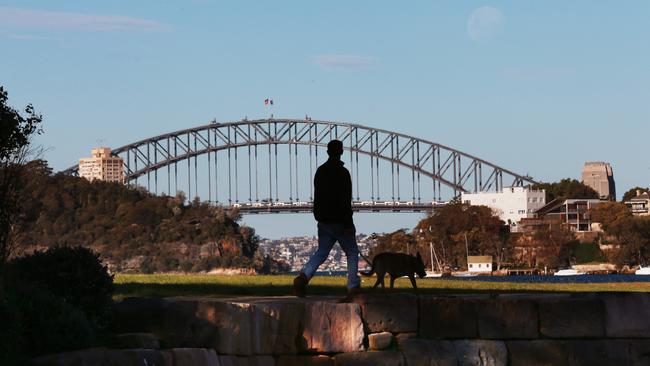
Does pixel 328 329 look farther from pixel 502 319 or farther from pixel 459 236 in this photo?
pixel 459 236

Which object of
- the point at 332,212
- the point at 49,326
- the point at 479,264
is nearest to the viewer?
the point at 49,326

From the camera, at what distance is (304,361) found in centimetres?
1533

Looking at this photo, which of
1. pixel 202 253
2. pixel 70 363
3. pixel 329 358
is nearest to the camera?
pixel 70 363

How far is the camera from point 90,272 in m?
13.9

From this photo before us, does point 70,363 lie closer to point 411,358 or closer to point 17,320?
point 17,320

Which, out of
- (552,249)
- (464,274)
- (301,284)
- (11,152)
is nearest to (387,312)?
(301,284)

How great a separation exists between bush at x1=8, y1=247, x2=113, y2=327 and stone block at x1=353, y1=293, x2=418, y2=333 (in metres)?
3.19

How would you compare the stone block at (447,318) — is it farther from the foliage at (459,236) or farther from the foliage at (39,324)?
the foliage at (459,236)

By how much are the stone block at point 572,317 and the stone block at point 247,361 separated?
11.6ft

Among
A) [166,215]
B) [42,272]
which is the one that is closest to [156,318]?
[42,272]

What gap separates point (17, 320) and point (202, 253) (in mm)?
145749

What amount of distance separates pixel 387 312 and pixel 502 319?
1469mm

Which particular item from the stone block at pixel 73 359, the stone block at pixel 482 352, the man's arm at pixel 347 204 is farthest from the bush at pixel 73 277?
the stone block at pixel 482 352

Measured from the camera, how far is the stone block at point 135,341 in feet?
42.3
